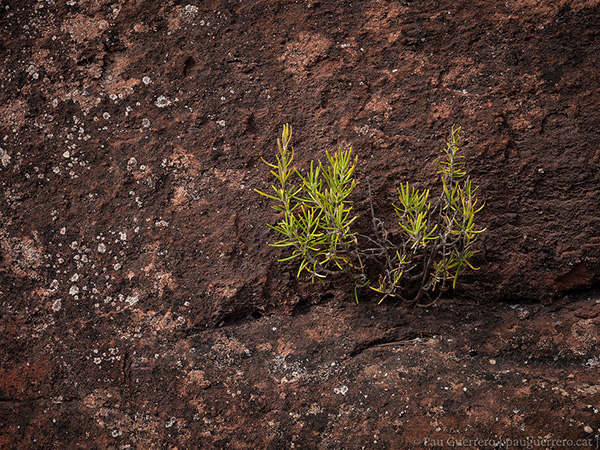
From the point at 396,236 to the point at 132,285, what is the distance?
124 cm

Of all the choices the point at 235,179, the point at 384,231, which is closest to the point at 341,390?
the point at 384,231

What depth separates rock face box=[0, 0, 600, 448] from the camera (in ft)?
7.92

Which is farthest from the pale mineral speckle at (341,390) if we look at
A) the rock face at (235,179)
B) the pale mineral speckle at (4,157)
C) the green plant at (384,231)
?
the pale mineral speckle at (4,157)

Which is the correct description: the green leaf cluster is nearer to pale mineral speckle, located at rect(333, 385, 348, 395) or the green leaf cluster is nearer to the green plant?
the green plant

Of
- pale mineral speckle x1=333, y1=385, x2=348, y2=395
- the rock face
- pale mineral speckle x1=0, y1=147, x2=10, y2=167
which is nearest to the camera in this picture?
pale mineral speckle x1=333, y1=385, x2=348, y2=395

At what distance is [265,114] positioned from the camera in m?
2.58

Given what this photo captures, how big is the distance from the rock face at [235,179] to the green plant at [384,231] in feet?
0.38

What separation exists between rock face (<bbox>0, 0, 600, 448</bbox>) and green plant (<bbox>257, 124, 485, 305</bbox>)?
0.12 metres

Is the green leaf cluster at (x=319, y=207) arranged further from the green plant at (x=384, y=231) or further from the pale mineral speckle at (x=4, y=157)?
the pale mineral speckle at (x=4, y=157)

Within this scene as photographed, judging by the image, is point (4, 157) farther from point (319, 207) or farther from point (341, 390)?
point (341, 390)

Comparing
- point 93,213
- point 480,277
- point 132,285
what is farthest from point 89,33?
point 480,277

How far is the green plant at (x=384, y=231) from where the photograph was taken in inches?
84.3

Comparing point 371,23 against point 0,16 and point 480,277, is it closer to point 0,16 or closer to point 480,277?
point 480,277

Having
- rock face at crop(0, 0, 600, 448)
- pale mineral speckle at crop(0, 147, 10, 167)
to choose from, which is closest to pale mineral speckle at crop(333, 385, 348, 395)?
rock face at crop(0, 0, 600, 448)
